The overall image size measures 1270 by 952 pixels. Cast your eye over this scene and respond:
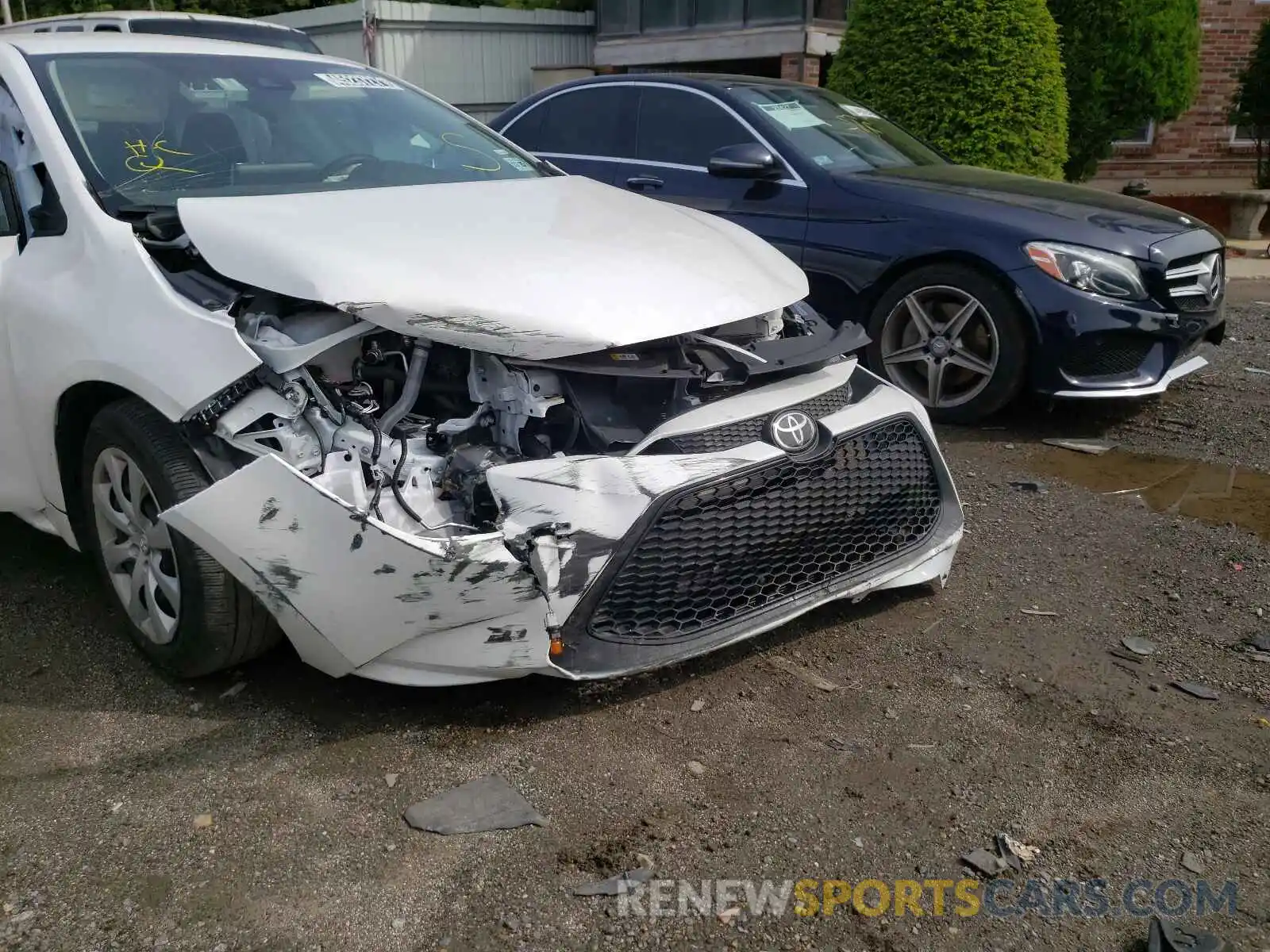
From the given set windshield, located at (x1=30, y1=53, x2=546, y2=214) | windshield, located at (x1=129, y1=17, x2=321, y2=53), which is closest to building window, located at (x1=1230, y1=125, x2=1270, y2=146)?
windshield, located at (x1=129, y1=17, x2=321, y2=53)

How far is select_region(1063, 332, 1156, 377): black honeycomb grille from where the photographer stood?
5176 millimetres

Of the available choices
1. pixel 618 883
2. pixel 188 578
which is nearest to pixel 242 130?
pixel 188 578

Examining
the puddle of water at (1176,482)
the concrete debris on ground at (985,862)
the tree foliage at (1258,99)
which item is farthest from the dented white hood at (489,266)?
the tree foliage at (1258,99)

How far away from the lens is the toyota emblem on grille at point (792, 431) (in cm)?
306

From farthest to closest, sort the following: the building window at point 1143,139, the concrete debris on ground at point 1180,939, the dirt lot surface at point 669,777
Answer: the building window at point 1143,139
the dirt lot surface at point 669,777
the concrete debris on ground at point 1180,939

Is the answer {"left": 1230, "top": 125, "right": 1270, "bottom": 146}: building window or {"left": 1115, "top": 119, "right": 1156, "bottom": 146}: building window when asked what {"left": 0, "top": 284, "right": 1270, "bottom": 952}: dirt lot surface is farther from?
{"left": 1230, "top": 125, "right": 1270, "bottom": 146}: building window

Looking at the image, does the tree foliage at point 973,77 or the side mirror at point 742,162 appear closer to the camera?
the side mirror at point 742,162

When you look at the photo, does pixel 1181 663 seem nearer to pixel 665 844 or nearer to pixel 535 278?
pixel 665 844

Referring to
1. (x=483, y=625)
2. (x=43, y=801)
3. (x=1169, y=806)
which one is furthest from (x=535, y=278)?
(x=1169, y=806)

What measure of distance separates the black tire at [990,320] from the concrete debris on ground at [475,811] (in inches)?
134

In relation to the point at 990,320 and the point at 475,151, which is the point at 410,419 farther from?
the point at 990,320

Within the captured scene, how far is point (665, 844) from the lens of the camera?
8.36 feet

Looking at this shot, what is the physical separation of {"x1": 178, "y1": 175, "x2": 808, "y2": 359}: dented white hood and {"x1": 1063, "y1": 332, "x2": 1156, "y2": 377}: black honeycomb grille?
2127 millimetres

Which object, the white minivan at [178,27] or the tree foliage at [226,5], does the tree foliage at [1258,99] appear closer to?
the tree foliage at [226,5]
